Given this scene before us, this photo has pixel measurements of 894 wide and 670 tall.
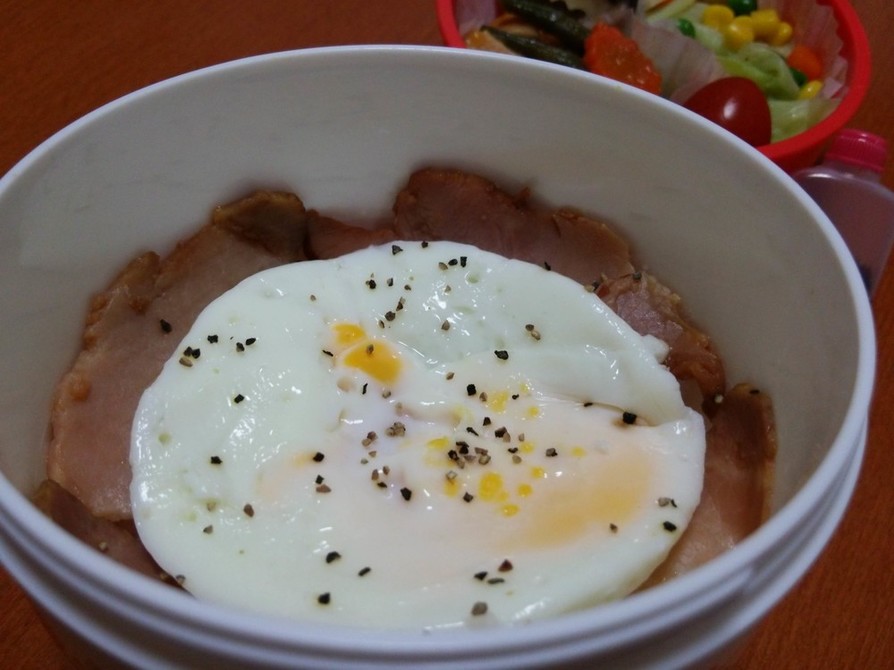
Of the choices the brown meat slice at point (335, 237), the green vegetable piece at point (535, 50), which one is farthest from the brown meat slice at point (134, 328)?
the green vegetable piece at point (535, 50)

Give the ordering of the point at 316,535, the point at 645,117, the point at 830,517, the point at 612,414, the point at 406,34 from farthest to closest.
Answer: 1. the point at 406,34
2. the point at 645,117
3. the point at 612,414
4. the point at 316,535
5. the point at 830,517

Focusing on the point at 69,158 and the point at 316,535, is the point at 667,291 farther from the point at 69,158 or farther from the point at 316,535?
the point at 69,158

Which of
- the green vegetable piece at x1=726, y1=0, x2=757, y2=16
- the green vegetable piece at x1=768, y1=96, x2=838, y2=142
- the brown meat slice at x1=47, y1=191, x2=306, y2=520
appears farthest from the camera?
the green vegetable piece at x1=726, y1=0, x2=757, y2=16

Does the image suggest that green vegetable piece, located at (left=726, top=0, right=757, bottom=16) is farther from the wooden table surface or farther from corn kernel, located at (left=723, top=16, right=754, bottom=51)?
the wooden table surface

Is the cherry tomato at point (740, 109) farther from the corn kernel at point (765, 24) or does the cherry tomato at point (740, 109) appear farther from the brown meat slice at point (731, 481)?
the brown meat slice at point (731, 481)

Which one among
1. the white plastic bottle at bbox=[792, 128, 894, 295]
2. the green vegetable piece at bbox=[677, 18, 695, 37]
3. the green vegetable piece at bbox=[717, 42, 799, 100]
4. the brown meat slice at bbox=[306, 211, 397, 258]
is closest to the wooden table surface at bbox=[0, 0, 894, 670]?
the white plastic bottle at bbox=[792, 128, 894, 295]

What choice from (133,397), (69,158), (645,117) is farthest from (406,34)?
(133,397)
